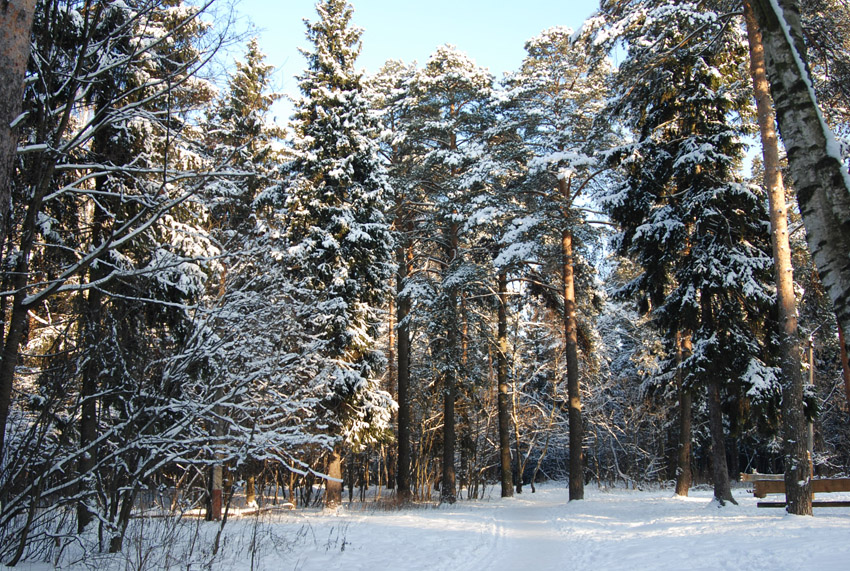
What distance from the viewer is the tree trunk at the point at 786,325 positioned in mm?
9375

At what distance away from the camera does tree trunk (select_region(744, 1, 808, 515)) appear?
→ 9375 mm

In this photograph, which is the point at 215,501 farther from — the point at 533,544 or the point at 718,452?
the point at 718,452

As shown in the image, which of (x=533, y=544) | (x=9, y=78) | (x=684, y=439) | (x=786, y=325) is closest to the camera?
(x=9, y=78)

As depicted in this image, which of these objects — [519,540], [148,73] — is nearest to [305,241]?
[148,73]

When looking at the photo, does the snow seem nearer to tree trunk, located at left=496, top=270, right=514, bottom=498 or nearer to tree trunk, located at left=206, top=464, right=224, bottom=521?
tree trunk, located at left=206, top=464, right=224, bottom=521

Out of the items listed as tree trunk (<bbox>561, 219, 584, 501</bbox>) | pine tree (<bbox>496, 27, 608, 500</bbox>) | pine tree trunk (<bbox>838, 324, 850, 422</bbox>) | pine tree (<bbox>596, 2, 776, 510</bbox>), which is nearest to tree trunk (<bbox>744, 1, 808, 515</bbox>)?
pine tree trunk (<bbox>838, 324, 850, 422</bbox>)

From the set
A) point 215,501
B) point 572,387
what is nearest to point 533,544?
point 215,501

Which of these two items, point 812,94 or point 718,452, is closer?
point 812,94

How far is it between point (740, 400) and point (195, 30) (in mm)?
14513

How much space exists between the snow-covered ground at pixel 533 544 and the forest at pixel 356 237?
891 mm

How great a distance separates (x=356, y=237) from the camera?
1588 centimetres

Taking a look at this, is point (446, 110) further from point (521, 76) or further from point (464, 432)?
point (464, 432)

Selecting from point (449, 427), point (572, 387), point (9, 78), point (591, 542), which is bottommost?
point (591, 542)

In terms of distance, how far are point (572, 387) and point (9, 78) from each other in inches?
695
